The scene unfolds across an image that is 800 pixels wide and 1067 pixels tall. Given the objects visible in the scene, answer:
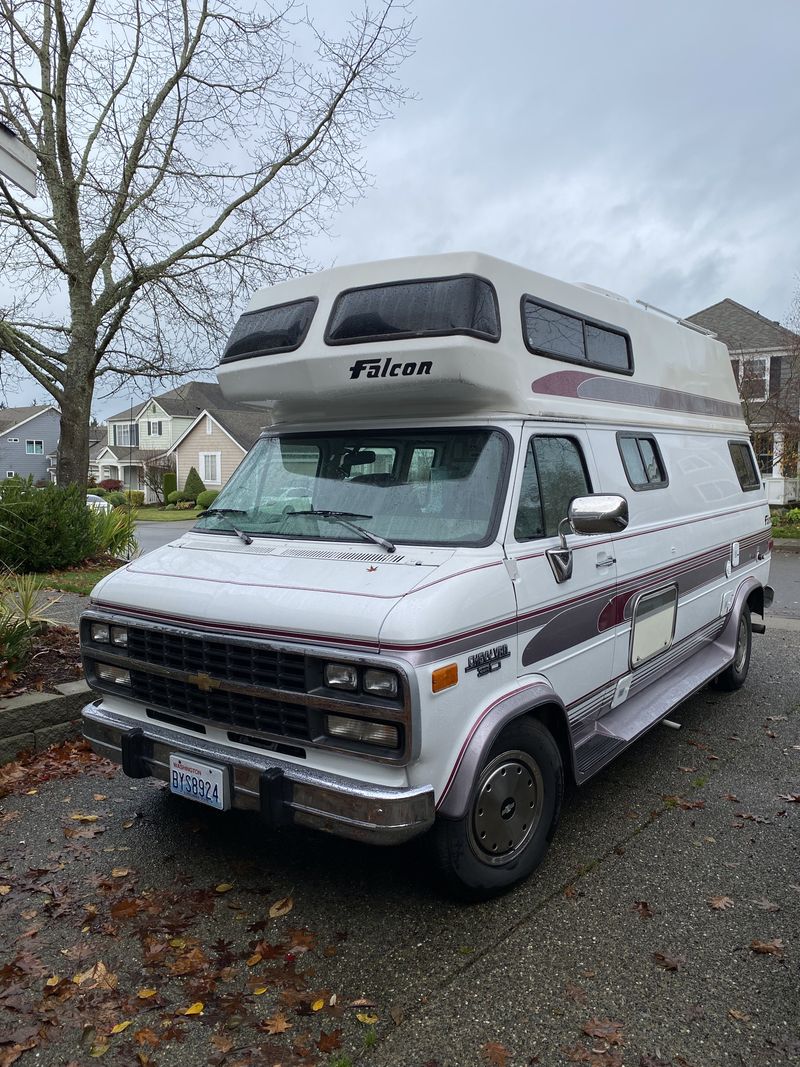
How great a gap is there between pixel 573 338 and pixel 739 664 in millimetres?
3789

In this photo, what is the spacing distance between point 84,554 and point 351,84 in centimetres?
778

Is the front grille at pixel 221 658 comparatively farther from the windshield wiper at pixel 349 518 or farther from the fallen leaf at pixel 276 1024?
the fallen leaf at pixel 276 1024

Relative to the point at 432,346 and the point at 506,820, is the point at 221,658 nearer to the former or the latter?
the point at 506,820

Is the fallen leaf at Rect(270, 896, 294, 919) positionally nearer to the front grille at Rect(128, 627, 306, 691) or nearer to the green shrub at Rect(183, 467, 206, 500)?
the front grille at Rect(128, 627, 306, 691)

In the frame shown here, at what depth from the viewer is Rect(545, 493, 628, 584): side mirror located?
371 cm

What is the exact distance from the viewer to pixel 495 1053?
269 cm

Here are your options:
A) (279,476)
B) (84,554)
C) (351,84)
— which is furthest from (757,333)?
(279,476)

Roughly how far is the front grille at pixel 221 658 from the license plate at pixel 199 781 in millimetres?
393

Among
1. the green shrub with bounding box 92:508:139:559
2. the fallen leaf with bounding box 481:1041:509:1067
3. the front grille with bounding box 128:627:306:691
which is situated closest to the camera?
the fallen leaf with bounding box 481:1041:509:1067

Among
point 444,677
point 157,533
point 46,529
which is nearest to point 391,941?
point 444,677

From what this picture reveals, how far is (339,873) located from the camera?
386cm

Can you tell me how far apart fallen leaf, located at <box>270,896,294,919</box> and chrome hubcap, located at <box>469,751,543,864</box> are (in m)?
0.89

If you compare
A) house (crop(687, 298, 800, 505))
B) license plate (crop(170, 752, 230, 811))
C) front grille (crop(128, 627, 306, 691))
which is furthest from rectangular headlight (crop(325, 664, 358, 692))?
house (crop(687, 298, 800, 505))

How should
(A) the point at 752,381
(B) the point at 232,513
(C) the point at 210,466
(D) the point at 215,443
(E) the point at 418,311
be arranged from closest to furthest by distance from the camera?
(E) the point at 418,311, (B) the point at 232,513, (A) the point at 752,381, (D) the point at 215,443, (C) the point at 210,466
